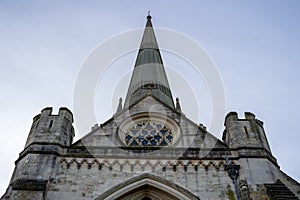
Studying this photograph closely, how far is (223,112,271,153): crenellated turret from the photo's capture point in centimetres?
1337

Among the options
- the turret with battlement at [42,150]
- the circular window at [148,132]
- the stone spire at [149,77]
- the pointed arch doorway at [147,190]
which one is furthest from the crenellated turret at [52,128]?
the stone spire at [149,77]

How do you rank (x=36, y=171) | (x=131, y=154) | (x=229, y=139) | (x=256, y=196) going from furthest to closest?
(x=229, y=139)
(x=131, y=154)
(x=36, y=171)
(x=256, y=196)

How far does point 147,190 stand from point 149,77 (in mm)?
15312

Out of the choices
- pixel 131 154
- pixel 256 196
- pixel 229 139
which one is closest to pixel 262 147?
pixel 229 139

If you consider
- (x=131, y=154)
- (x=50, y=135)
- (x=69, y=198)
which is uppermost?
(x=50, y=135)

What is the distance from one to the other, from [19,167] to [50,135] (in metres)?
1.72

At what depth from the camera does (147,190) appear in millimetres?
12008

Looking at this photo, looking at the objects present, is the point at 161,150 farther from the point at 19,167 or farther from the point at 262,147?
the point at 19,167

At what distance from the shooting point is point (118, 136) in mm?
14211

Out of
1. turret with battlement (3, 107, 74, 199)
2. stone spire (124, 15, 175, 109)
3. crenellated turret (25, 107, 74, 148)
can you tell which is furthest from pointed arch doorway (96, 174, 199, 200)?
stone spire (124, 15, 175, 109)

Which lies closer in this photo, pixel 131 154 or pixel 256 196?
pixel 256 196

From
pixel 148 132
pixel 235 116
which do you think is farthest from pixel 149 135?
pixel 235 116

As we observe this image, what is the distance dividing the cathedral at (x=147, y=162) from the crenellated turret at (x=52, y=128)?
31mm

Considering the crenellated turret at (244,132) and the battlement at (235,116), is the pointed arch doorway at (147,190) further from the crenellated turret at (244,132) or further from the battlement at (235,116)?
the battlement at (235,116)
